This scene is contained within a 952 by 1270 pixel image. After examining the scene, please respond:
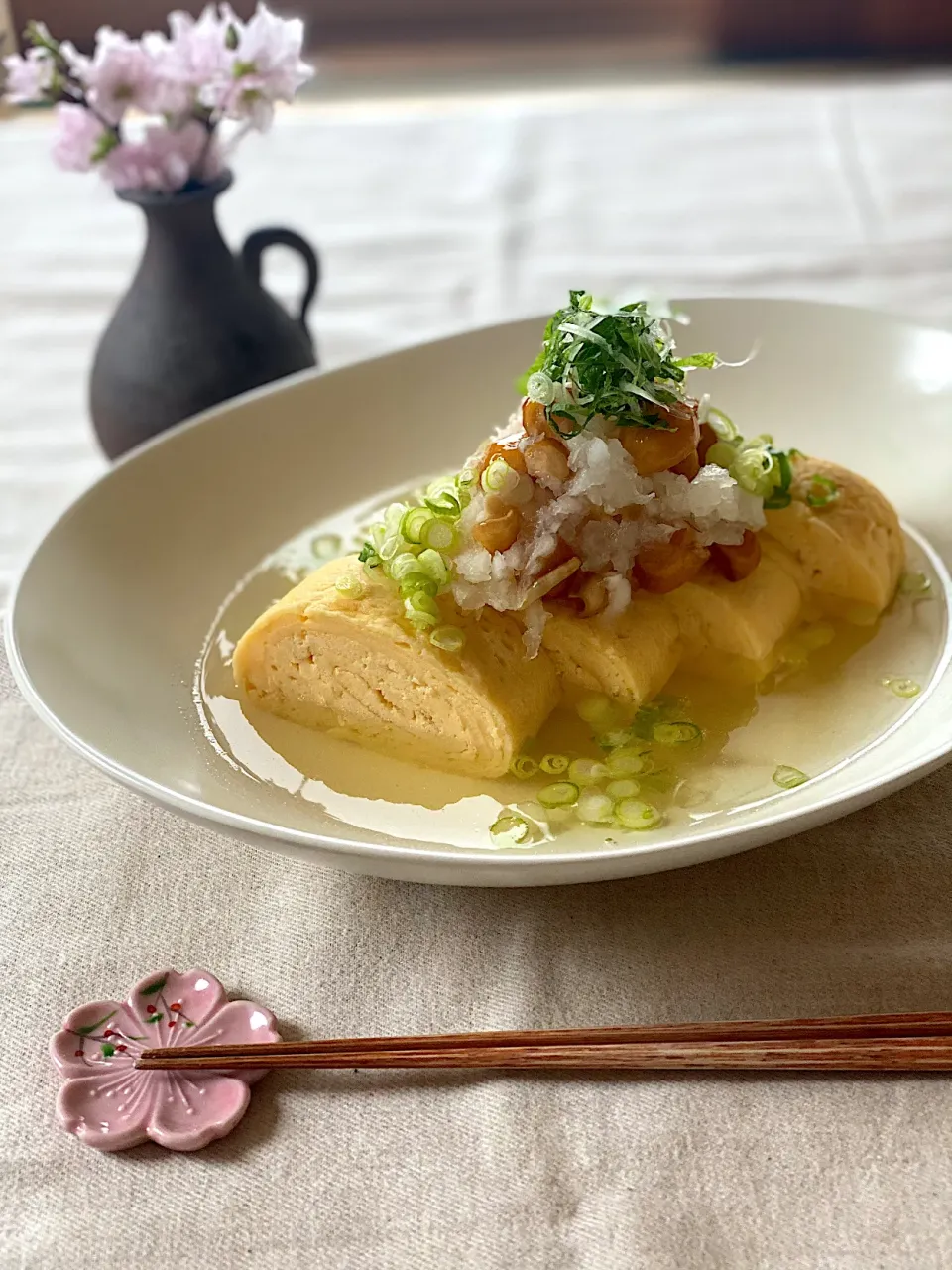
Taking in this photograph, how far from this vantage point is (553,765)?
2.23 meters

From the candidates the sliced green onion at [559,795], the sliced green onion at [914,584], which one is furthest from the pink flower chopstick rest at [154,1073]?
the sliced green onion at [914,584]

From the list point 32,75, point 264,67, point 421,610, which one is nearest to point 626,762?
point 421,610

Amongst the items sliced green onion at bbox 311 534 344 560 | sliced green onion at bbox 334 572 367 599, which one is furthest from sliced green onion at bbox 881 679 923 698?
sliced green onion at bbox 311 534 344 560

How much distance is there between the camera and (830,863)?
6.64ft

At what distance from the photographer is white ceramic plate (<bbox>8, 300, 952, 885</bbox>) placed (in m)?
1.88

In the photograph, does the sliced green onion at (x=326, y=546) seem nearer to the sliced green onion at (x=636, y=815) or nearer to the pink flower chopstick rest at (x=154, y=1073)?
the sliced green onion at (x=636, y=815)

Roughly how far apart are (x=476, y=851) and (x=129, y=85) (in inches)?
78.6

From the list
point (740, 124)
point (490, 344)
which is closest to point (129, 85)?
point (490, 344)

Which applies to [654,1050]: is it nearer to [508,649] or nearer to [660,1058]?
[660,1058]

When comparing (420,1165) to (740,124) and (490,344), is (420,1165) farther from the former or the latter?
(740,124)

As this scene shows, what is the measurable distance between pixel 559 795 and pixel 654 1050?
1.69 feet

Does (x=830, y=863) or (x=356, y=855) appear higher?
(x=356, y=855)

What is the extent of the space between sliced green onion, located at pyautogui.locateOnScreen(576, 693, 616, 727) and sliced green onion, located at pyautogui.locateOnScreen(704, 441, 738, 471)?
48 centimetres

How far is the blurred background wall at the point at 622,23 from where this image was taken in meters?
7.31
